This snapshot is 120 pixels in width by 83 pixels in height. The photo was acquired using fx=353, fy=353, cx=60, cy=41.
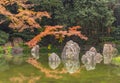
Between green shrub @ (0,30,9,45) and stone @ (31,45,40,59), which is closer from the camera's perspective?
stone @ (31,45,40,59)

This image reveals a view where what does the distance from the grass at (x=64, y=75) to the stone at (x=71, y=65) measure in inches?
8.2

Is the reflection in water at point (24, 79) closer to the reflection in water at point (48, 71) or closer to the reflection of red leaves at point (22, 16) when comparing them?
the reflection in water at point (48, 71)

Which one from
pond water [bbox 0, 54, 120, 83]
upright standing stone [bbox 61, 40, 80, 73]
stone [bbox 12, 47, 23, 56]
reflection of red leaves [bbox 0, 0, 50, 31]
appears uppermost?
reflection of red leaves [bbox 0, 0, 50, 31]

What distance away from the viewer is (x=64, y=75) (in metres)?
11.5

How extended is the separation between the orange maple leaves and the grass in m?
2.55

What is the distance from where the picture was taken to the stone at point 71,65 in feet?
39.9

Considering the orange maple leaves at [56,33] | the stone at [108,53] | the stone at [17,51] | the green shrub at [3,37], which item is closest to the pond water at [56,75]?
the stone at [108,53]

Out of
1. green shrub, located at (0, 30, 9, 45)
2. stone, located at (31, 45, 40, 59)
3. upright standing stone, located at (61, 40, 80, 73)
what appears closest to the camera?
upright standing stone, located at (61, 40, 80, 73)

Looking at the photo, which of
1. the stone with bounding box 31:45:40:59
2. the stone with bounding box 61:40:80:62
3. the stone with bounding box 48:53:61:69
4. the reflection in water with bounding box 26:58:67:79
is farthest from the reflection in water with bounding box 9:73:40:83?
the stone with bounding box 31:45:40:59

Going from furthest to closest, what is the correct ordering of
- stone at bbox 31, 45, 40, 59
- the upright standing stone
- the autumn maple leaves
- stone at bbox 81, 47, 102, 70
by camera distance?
stone at bbox 31, 45, 40, 59 → the autumn maple leaves → the upright standing stone → stone at bbox 81, 47, 102, 70

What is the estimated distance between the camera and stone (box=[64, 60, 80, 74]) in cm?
1216

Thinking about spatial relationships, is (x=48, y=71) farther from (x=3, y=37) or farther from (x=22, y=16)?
(x=3, y=37)

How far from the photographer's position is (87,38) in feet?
53.8

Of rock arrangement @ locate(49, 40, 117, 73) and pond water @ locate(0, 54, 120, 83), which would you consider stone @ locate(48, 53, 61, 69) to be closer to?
rock arrangement @ locate(49, 40, 117, 73)
